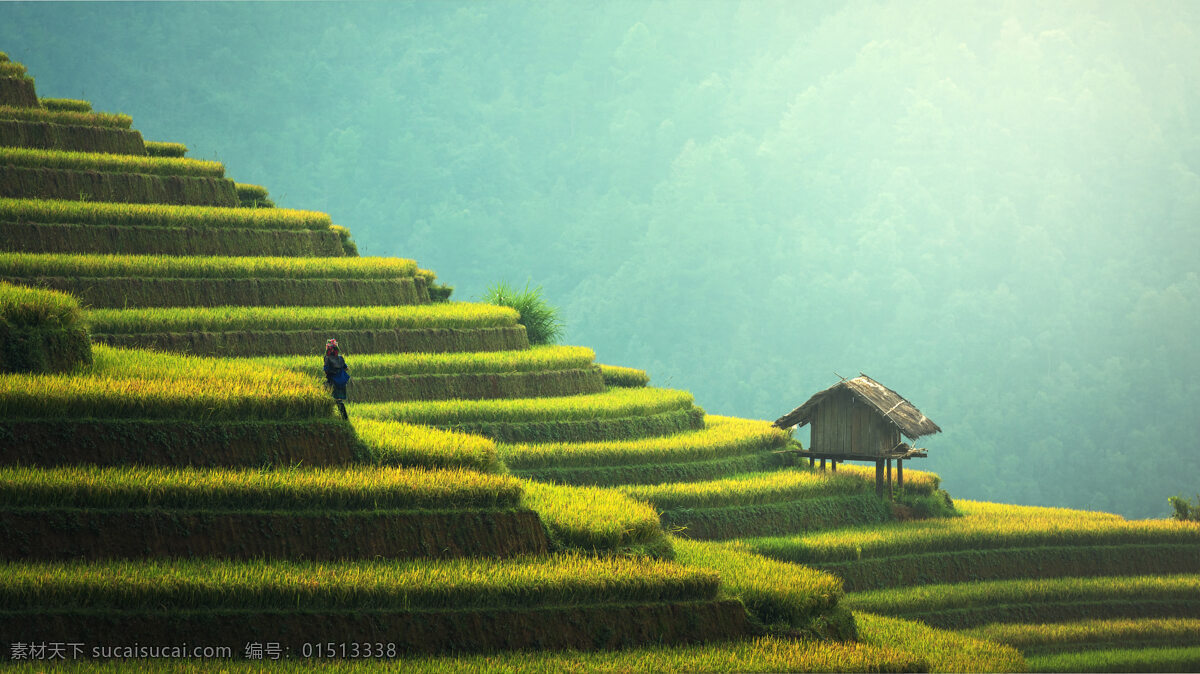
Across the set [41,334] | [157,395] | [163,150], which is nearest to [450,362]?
[41,334]

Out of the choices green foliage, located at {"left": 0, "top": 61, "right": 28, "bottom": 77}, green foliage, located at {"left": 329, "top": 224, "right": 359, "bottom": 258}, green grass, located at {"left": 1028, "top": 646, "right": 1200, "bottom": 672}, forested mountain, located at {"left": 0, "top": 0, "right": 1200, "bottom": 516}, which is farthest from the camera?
forested mountain, located at {"left": 0, "top": 0, "right": 1200, "bottom": 516}

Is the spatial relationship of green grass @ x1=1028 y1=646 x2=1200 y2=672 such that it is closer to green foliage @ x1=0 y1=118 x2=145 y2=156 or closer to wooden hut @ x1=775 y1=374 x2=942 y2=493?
wooden hut @ x1=775 y1=374 x2=942 y2=493

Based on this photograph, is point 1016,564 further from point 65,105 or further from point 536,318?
point 65,105

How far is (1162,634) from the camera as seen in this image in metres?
26.7

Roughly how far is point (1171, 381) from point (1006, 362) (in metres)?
14.4

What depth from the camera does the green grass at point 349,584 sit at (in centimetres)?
1357

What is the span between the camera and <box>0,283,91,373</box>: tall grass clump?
57.7 ft

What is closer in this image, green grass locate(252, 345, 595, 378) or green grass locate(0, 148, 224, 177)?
green grass locate(252, 345, 595, 378)

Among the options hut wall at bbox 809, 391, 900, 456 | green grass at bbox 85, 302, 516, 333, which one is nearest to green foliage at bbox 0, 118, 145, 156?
green grass at bbox 85, 302, 516, 333

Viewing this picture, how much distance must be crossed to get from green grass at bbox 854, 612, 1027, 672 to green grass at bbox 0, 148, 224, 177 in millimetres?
19886

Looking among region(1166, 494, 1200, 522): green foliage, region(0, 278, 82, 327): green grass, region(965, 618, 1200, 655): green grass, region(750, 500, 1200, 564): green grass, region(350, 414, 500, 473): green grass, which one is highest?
region(0, 278, 82, 327): green grass

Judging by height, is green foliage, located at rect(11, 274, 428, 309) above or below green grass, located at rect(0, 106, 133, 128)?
below

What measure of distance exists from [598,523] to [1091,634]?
14256 millimetres

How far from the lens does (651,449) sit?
89.8 feet
